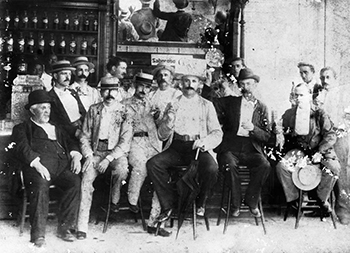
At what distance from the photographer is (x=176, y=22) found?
477cm

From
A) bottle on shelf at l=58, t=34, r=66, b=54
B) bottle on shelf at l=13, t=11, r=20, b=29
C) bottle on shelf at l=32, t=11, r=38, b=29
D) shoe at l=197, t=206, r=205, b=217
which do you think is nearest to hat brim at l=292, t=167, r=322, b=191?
shoe at l=197, t=206, r=205, b=217

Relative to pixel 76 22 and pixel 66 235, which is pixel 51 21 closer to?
pixel 76 22

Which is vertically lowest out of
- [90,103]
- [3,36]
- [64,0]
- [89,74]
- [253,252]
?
[253,252]

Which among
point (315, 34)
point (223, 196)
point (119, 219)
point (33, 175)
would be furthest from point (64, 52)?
point (315, 34)

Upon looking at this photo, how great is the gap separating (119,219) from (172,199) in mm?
535

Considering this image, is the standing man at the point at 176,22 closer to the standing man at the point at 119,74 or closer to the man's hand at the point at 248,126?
the standing man at the point at 119,74

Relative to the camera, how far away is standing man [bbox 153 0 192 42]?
187 inches

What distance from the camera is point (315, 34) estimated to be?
488cm

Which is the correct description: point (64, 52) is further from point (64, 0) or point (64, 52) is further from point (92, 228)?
point (92, 228)

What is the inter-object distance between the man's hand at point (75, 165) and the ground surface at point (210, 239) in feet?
1.70

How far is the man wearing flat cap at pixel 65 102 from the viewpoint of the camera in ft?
14.6

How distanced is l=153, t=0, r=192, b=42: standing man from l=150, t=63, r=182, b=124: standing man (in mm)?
346

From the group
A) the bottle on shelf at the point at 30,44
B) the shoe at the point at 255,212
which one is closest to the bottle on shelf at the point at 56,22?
the bottle on shelf at the point at 30,44

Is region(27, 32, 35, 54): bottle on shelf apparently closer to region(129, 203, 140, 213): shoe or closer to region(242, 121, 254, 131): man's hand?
region(129, 203, 140, 213): shoe
